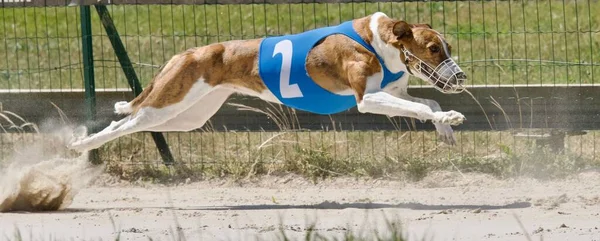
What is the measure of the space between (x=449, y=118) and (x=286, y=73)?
1362mm

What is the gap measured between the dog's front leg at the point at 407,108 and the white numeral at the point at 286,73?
57 centimetres

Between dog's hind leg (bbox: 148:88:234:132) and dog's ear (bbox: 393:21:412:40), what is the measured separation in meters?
1.50

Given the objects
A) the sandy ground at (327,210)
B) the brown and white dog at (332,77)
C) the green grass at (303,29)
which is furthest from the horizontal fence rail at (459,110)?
the brown and white dog at (332,77)

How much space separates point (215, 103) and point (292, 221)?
146 centimetres

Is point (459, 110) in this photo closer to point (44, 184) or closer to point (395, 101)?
point (395, 101)

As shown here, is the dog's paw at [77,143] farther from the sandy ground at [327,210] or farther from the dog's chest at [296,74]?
the dog's chest at [296,74]

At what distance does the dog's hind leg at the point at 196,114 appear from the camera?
398 inches

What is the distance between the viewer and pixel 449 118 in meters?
8.77

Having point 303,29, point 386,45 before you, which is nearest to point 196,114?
point 386,45

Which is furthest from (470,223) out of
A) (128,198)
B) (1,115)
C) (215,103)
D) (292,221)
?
(1,115)

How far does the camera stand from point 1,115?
11836mm

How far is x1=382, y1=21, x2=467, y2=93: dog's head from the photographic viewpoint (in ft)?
29.8

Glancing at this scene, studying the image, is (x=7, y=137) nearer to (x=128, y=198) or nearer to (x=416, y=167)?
(x=128, y=198)

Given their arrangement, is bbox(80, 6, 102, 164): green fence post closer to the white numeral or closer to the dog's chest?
the dog's chest
